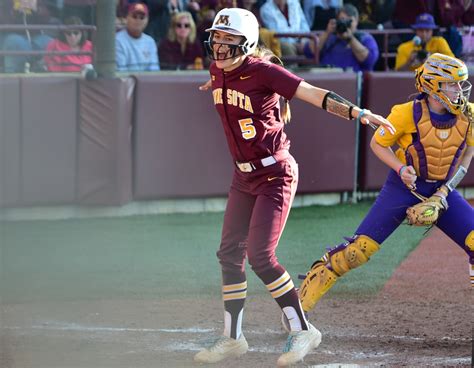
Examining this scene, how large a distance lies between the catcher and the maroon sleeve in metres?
0.97

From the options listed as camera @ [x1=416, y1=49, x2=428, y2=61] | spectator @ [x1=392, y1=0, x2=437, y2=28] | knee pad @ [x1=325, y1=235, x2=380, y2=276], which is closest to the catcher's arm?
knee pad @ [x1=325, y1=235, x2=380, y2=276]

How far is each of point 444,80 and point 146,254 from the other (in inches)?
149

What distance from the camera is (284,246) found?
9.51 m

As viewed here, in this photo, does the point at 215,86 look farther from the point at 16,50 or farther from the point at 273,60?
the point at 16,50

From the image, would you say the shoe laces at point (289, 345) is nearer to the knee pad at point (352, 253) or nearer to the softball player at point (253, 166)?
the softball player at point (253, 166)

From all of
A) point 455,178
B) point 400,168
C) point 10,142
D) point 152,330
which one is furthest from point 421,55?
point 152,330

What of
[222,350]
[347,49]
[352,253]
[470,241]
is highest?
[347,49]

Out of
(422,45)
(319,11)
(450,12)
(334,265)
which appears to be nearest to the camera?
(334,265)

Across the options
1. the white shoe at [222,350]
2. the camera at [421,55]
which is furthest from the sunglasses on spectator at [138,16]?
the white shoe at [222,350]

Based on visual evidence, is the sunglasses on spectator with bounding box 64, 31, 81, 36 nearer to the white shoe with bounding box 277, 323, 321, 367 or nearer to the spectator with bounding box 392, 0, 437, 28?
the spectator with bounding box 392, 0, 437, 28

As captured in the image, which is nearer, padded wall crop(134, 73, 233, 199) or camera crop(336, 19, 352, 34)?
padded wall crop(134, 73, 233, 199)

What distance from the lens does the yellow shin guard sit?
6402 mm

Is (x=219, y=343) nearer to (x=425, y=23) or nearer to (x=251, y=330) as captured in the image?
(x=251, y=330)

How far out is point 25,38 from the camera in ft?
35.7
